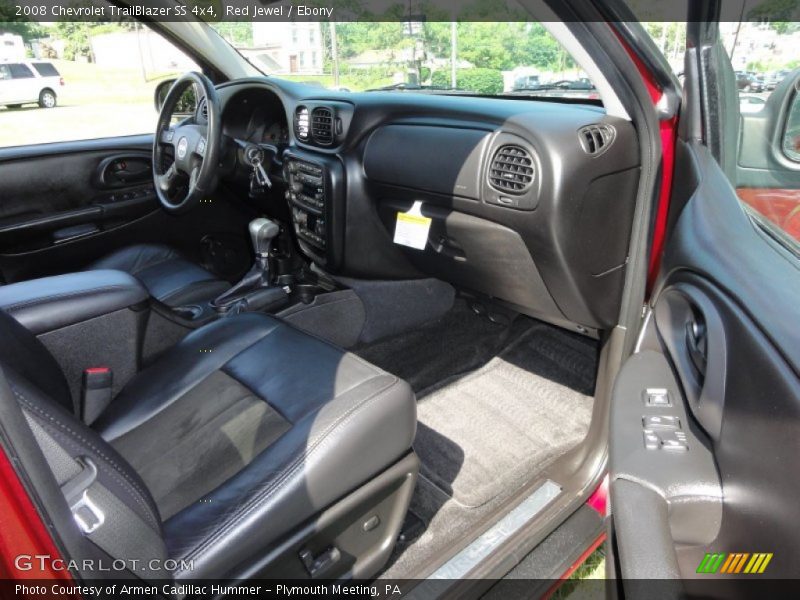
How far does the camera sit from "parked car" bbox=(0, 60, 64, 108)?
2.14m

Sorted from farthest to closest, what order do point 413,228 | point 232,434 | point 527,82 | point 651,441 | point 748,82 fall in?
point 413,228, point 527,82, point 232,434, point 748,82, point 651,441

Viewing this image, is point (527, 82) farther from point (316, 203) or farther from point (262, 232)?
point (262, 232)

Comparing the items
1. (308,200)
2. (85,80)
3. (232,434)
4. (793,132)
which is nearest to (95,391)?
(232,434)

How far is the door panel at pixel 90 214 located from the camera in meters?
2.38

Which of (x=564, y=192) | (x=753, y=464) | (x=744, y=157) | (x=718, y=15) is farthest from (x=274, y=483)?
(x=718, y=15)

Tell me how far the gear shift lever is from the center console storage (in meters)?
0.53

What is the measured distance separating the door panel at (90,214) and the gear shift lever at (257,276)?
596 mm

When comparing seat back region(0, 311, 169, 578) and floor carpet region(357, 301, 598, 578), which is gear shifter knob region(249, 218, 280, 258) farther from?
seat back region(0, 311, 169, 578)

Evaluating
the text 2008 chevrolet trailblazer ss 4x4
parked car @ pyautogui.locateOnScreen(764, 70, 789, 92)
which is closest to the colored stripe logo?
the text 2008 chevrolet trailblazer ss 4x4

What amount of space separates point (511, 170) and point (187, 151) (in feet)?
4.27

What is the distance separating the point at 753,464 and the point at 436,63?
1.62 m

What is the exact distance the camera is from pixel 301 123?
2189mm

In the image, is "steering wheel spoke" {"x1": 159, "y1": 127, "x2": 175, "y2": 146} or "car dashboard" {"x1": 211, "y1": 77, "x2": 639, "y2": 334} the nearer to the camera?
"car dashboard" {"x1": 211, "y1": 77, "x2": 639, "y2": 334}

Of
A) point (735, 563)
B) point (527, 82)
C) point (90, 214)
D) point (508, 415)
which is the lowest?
point (508, 415)
